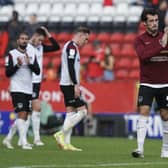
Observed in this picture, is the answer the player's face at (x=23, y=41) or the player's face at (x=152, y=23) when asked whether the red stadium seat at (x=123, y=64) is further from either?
the player's face at (x=152, y=23)

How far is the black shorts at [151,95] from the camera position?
11.5 metres

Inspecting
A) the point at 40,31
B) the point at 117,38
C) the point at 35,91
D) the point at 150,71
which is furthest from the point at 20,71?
the point at 117,38

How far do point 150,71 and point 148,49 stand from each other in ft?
1.33

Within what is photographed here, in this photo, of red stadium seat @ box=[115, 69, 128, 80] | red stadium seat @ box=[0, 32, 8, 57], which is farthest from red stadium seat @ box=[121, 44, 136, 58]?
red stadium seat @ box=[0, 32, 8, 57]

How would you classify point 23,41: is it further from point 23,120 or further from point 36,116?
point 36,116

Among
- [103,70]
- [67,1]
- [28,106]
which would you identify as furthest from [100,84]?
[67,1]

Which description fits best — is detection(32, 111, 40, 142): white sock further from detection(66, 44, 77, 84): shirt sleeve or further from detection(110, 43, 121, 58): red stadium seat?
detection(110, 43, 121, 58): red stadium seat

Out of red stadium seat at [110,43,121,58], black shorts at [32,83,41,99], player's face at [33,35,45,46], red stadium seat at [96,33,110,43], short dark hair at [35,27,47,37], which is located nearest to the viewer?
short dark hair at [35,27,47,37]

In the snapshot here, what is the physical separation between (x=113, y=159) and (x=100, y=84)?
8872 mm

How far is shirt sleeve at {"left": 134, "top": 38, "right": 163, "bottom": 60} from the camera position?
11.2 m

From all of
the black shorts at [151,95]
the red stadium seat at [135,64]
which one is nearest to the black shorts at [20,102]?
the black shorts at [151,95]

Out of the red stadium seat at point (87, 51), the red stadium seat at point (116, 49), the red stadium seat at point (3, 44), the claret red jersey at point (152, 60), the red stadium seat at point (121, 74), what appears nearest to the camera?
the claret red jersey at point (152, 60)

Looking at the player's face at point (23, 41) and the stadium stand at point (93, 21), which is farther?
the stadium stand at point (93, 21)

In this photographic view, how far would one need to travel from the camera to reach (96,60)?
75.5 feet
